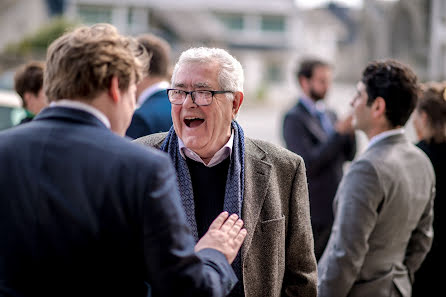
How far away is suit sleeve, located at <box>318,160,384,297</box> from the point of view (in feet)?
10.2

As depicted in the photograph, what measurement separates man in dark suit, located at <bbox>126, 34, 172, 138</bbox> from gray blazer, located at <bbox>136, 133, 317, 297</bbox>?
2.75ft

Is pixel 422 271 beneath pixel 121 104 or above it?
beneath

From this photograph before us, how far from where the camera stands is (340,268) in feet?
10.4

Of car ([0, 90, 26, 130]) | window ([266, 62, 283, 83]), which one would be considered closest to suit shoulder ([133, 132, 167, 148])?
car ([0, 90, 26, 130])

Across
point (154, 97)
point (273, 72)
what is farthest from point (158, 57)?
point (273, 72)

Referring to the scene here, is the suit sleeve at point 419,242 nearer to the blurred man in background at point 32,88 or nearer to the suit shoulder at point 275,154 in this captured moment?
the suit shoulder at point 275,154

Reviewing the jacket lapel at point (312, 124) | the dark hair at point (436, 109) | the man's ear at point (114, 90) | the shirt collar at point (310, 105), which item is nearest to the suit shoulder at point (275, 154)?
the man's ear at point (114, 90)

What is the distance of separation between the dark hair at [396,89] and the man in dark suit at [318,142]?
4.55ft

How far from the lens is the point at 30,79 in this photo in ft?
13.7

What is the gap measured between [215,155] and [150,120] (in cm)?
109

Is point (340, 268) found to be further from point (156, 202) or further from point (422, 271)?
point (156, 202)

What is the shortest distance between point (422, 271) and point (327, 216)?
1390 millimetres

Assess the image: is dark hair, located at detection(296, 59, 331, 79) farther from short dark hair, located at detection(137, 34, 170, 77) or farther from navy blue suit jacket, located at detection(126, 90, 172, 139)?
navy blue suit jacket, located at detection(126, 90, 172, 139)

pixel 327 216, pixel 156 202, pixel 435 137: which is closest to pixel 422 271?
pixel 435 137
